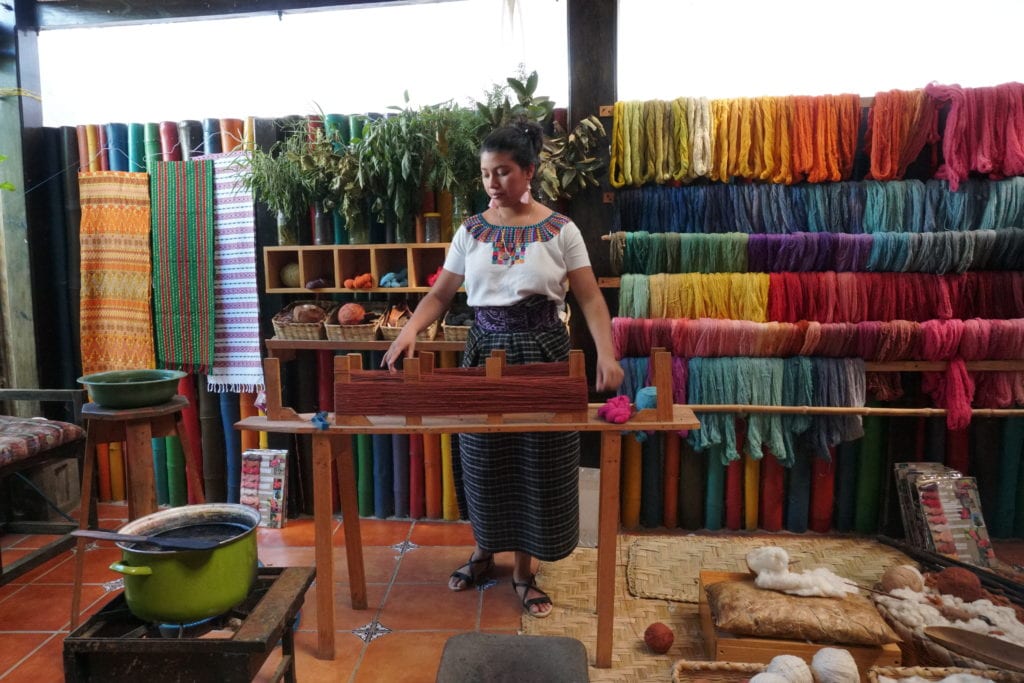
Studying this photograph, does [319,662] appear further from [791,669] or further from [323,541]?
[791,669]

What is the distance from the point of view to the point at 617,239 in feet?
11.9

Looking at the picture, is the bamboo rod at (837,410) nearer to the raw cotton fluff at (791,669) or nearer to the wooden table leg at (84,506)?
the raw cotton fluff at (791,669)

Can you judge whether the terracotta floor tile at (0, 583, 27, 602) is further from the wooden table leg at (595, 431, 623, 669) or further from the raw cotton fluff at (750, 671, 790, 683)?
the raw cotton fluff at (750, 671, 790, 683)

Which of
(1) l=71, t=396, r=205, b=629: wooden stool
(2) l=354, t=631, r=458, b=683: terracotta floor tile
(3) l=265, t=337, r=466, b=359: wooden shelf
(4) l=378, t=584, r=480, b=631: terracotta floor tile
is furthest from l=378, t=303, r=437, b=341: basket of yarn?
(2) l=354, t=631, r=458, b=683: terracotta floor tile

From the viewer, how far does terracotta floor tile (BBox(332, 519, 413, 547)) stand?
379 centimetres

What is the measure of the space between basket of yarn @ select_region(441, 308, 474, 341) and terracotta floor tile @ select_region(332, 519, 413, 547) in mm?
1172

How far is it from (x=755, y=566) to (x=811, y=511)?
148 cm

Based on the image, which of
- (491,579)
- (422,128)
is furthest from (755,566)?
(422,128)

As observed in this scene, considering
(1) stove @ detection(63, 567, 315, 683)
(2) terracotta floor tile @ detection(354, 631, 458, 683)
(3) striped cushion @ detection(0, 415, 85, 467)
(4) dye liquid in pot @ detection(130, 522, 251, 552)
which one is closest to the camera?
(1) stove @ detection(63, 567, 315, 683)

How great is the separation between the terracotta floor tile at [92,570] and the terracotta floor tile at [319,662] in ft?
3.88

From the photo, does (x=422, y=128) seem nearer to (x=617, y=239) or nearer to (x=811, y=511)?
(x=617, y=239)

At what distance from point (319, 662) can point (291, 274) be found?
2.14 meters

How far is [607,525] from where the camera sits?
2.50 metres

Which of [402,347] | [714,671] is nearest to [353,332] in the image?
[402,347]
